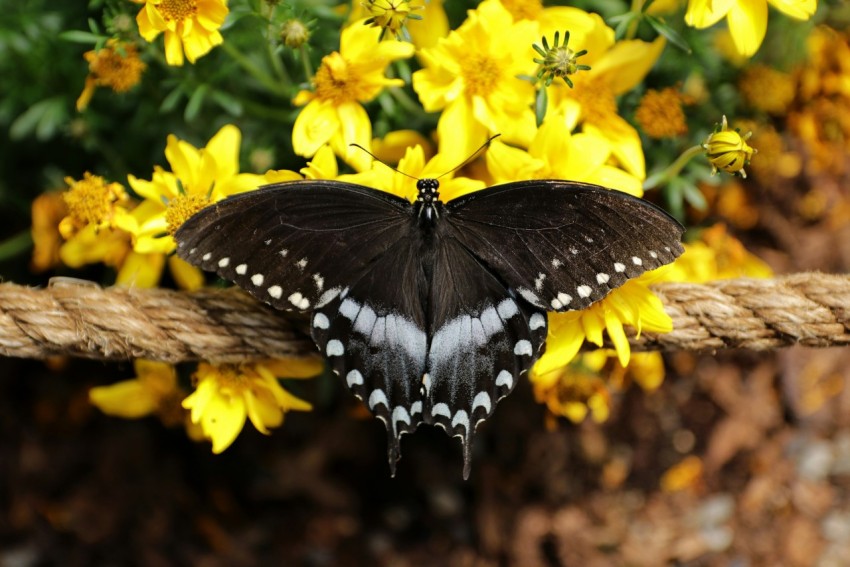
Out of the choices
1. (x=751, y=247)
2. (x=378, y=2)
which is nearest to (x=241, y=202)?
(x=378, y=2)

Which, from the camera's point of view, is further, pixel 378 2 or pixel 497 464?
pixel 497 464

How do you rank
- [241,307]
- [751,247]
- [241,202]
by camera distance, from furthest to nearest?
[751,247] → [241,307] → [241,202]

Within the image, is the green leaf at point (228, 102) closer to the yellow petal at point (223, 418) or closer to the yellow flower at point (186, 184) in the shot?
the yellow flower at point (186, 184)

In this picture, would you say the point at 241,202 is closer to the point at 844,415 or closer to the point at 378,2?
the point at 378,2

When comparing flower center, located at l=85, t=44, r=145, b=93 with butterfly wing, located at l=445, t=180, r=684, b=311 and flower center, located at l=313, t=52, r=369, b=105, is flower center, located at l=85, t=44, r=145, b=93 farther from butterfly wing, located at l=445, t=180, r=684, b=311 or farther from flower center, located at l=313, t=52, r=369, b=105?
butterfly wing, located at l=445, t=180, r=684, b=311

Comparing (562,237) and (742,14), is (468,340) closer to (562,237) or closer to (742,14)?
(562,237)

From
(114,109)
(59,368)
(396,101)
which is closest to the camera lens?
(396,101)
